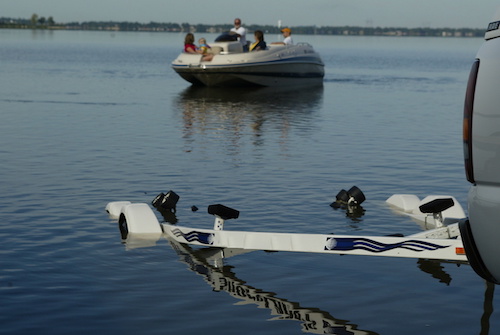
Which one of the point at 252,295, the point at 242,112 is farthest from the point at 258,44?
the point at 252,295

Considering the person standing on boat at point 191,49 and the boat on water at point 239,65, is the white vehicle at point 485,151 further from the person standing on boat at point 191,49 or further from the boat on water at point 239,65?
the person standing on boat at point 191,49

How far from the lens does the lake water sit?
7.12 metres

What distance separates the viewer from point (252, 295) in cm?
772

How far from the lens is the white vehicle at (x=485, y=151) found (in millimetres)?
5164

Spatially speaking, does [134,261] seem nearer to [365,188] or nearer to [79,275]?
[79,275]

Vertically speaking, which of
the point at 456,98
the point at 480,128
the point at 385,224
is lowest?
the point at 456,98

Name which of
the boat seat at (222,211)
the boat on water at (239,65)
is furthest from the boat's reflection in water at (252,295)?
the boat on water at (239,65)

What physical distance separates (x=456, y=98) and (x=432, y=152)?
1940cm

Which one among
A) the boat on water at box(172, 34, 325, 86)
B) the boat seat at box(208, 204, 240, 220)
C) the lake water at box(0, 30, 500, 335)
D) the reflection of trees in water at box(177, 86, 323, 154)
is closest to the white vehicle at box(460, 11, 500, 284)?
the lake water at box(0, 30, 500, 335)

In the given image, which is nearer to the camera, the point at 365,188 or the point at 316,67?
the point at 365,188

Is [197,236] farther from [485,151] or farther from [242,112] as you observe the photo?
[242,112]

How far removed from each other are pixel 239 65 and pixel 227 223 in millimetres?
24013

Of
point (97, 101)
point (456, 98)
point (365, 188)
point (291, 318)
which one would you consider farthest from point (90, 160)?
point (456, 98)

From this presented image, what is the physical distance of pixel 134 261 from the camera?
8.80 metres
